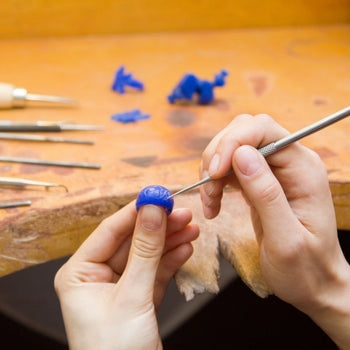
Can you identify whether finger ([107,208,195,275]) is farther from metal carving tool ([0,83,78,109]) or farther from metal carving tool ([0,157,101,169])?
metal carving tool ([0,83,78,109])

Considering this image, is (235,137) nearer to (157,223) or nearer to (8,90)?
(157,223)

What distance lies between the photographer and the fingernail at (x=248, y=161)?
67cm

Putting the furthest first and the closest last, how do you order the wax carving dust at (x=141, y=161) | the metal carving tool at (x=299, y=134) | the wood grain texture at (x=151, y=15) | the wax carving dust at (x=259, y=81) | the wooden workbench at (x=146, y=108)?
the wood grain texture at (x=151, y=15)
the wax carving dust at (x=259, y=81)
the wax carving dust at (x=141, y=161)
the wooden workbench at (x=146, y=108)
the metal carving tool at (x=299, y=134)

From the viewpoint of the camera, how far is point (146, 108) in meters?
1.22

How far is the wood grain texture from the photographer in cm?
162

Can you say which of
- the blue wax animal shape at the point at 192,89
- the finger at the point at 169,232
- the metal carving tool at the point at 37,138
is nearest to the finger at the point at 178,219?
the finger at the point at 169,232

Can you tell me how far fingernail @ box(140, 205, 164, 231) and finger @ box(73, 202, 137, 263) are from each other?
0.27ft

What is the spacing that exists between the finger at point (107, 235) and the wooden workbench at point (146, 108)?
0.44ft

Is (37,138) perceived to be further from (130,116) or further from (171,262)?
(171,262)

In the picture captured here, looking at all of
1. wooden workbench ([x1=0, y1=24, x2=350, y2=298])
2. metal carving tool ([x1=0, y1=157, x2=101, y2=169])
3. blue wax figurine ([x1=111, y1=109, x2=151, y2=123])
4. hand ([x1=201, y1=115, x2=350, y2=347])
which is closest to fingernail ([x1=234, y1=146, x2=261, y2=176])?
hand ([x1=201, y1=115, x2=350, y2=347])

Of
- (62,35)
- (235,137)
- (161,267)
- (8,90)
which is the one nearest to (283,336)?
(161,267)

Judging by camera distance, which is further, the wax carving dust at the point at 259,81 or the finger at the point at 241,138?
the wax carving dust at the point at 259,81

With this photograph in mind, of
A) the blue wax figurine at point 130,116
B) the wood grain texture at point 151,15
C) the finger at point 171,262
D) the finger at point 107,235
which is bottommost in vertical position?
the finger at point 171,262

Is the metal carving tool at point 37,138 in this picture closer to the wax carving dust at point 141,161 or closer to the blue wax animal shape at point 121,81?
the wax carving dust at point 141,161
